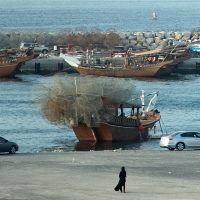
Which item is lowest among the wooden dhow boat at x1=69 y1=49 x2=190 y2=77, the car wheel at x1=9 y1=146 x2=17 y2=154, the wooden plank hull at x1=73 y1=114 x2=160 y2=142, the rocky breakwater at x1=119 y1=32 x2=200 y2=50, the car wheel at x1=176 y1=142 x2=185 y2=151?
the rocky breakwater at x1=119 y1=32 x2=200 y2=50

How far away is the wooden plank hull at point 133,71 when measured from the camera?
337 feet

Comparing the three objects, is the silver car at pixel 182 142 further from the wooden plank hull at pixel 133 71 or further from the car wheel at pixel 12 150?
the wooden plank hull at pixel 133 71

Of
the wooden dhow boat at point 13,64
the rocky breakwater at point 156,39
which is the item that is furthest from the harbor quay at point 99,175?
the rocky breakwater at point 156,39

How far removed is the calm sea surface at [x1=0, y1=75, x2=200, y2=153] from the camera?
54.4 meters

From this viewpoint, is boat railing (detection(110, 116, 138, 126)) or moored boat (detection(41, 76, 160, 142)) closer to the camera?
moored boat (detection(41, 76, 160, 142))

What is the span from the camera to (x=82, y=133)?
55.6 meters

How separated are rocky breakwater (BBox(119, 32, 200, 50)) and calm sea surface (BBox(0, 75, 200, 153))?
80.8 feet

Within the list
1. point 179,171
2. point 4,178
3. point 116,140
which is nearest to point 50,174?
point 4,178

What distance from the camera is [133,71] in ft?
342

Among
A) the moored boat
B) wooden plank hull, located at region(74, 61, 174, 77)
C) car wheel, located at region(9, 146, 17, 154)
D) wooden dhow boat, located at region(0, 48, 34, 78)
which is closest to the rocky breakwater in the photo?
wooden plank hull, located at region(74, 61, 174, 77)

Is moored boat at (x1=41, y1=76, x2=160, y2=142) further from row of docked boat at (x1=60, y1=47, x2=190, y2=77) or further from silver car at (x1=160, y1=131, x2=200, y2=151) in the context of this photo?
row of docked boat at (x1=60, y1=47, x2=190, y2=77)

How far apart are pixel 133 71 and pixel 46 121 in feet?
140

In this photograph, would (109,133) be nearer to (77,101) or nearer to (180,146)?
(77,101)

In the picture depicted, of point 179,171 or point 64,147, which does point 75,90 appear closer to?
point 64,147
